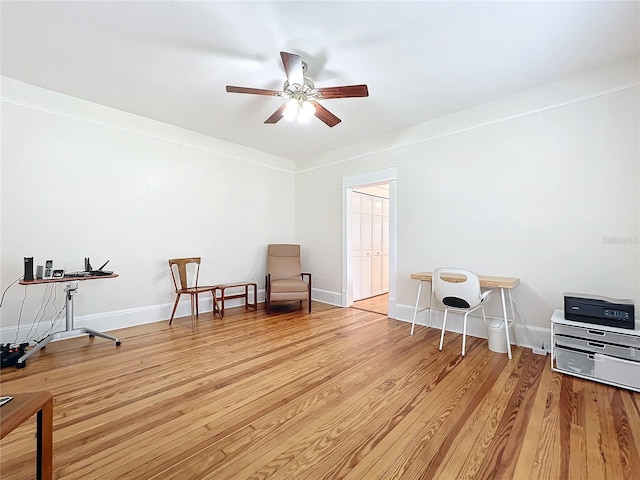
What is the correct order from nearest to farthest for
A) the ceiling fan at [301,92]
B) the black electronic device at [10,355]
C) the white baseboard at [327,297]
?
the ceiling fan at [301,92], the black electronic device at [10,355], the white baseboard at [327,297]

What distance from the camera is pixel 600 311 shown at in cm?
224

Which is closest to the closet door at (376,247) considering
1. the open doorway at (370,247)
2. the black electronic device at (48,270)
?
the open doorway at (370,247)

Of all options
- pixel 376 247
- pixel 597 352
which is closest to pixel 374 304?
pixel 376 247

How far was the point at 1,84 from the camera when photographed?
2811 millimetres

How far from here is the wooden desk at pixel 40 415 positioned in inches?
37.0

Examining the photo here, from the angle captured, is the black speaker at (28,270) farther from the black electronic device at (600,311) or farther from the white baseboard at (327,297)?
the black electronic device at (600,311)

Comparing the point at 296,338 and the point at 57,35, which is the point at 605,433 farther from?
the point at 57,35

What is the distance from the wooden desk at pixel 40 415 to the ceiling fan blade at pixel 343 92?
2516mm

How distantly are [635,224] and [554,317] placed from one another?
42.1 inches

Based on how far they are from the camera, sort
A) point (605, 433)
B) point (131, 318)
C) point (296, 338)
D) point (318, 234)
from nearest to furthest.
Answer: point (605, 433) → point (296, 338) → point (131, 318) → point (318, 234)

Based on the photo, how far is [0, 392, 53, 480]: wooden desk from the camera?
3.08 feet

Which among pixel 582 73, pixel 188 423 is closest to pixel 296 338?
pixel 188 423

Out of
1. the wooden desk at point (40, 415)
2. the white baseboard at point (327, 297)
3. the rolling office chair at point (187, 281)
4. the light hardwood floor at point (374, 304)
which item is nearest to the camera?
the wooden desk at point (40, 415)

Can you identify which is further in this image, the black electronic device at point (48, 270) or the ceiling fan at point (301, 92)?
the black electronic device at point (48, 270)
